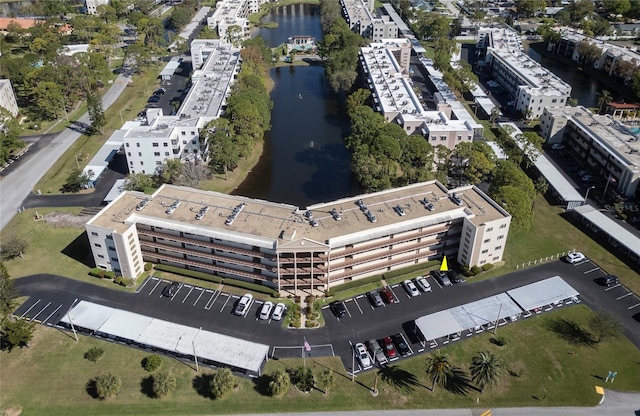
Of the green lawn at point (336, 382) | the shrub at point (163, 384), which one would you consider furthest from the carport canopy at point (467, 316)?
the shrub at point (163, 384)

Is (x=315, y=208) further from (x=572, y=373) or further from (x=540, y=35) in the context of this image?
(x=540, y=35)

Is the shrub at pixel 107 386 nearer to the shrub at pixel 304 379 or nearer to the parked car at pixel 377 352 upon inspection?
the shrub at pixel 304 379

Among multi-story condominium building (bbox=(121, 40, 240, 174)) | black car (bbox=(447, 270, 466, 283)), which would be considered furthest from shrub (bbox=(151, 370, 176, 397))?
multi-story condominium building (bbox=(121, 40, 240, 174))

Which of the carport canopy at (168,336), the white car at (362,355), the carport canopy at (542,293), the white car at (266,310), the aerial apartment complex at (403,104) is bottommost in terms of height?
the white car at (362,355)

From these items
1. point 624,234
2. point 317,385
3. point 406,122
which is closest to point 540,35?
point 406,122

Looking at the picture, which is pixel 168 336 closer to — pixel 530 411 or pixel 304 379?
pixel 304 379

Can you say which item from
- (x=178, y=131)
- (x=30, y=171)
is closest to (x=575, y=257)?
(x=178, y=131)

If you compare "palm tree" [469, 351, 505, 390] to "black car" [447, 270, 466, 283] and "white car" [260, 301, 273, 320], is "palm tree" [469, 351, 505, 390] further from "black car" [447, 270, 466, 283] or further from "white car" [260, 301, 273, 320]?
"white car" [260, 301, 273, 320]

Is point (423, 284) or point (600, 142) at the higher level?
point (600, 142)
